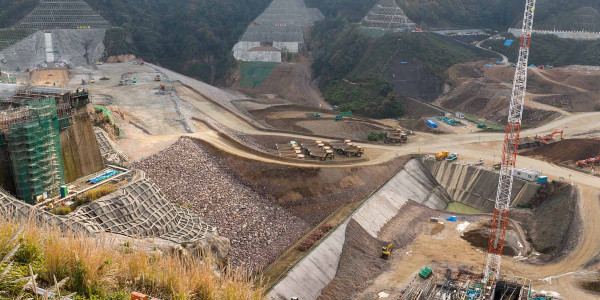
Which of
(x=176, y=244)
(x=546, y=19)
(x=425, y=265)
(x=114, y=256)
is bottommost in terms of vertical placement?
(x=425, y=265)

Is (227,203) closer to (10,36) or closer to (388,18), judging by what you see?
(10,36)

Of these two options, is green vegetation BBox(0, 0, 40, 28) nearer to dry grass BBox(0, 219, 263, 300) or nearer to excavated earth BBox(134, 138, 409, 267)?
excavated earth BBox(134, 138, 409, 267)

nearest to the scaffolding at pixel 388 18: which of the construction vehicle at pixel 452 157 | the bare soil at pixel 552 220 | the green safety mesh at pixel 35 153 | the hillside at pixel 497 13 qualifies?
the hillside at pixel 497 13

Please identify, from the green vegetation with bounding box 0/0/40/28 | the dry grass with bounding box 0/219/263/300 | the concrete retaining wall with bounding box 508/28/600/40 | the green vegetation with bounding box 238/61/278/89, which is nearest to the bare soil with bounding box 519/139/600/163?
the dry grass with bounding box 0/219/263/300

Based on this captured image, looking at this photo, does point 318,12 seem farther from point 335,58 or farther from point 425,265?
point 425,265

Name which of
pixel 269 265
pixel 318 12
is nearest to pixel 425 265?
pixel 269 265

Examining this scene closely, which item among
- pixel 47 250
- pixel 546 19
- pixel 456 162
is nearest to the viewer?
pixel 47 250
